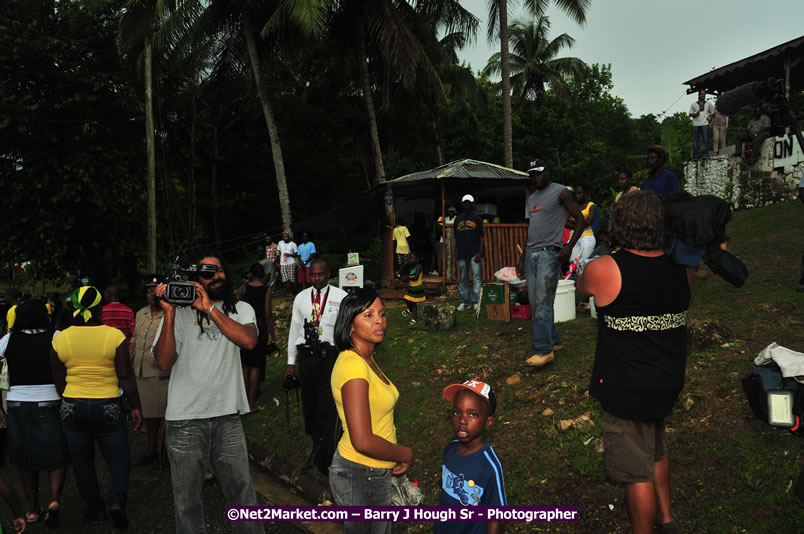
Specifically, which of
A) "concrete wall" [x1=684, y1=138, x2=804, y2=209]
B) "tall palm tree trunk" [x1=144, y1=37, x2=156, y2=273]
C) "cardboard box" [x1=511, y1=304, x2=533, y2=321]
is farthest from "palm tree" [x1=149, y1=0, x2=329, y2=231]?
"concrete wall" [x1=684, y1=138, x2=804, y2=209]

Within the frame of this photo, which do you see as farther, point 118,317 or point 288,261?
point 288,261

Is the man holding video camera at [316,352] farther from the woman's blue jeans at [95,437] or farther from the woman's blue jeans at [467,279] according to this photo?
the woman's blue jeans at [467,279]

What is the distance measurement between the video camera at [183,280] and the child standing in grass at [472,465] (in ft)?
5.20

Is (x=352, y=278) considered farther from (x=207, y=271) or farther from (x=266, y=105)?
(x=266, y=105)

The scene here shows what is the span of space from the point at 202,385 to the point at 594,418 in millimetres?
3360

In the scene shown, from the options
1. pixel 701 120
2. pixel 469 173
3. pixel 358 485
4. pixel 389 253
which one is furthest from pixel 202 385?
pixel 701 120

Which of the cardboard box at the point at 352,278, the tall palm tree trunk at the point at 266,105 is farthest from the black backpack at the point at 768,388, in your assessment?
the tall palm tree trunk at the point at 266,105

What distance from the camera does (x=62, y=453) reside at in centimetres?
482

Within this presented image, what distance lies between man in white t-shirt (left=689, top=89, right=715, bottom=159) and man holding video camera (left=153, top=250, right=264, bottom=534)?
15.7m

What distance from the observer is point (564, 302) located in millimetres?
8531

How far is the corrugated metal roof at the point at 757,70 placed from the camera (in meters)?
14.6

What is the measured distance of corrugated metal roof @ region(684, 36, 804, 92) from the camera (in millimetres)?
14555

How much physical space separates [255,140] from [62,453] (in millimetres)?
23943

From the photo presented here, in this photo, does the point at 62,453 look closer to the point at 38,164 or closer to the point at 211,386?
the point at 211,386
